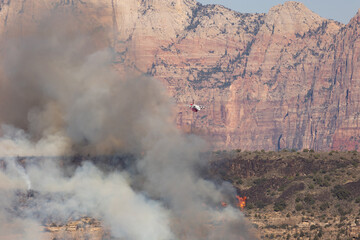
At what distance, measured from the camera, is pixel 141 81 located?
115188 millimetres

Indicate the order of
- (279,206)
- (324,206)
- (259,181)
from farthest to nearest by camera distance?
(259,181), (279,206), (324,206)

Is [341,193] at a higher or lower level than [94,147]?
lower

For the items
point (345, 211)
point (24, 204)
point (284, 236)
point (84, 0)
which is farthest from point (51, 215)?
point (84, 0)

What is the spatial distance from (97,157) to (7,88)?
19820 mm

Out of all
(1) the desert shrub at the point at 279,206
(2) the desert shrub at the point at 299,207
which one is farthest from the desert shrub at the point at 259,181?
(2) the desert shrub at the point at 299,207

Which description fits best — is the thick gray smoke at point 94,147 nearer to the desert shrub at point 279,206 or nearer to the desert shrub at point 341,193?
the desert shrub at point 279,206

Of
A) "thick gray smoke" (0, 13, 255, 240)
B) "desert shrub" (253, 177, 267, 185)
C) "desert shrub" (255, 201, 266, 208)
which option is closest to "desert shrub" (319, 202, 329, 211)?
"desert shrub" (255, 201, 266, 208)

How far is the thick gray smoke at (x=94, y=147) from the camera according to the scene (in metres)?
89.8

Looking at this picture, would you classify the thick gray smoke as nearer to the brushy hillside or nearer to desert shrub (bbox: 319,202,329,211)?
the brushy hillside

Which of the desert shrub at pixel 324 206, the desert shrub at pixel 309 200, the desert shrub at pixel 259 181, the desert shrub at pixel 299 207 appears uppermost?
the desert shrub at pixel 259 181

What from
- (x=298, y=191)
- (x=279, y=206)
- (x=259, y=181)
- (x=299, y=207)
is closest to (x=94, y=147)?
(x=279, y=206)

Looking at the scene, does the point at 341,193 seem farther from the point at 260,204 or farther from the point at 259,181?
the point at 259,181

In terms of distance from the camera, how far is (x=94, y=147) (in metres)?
105

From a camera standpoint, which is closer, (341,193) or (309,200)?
(341,193)
